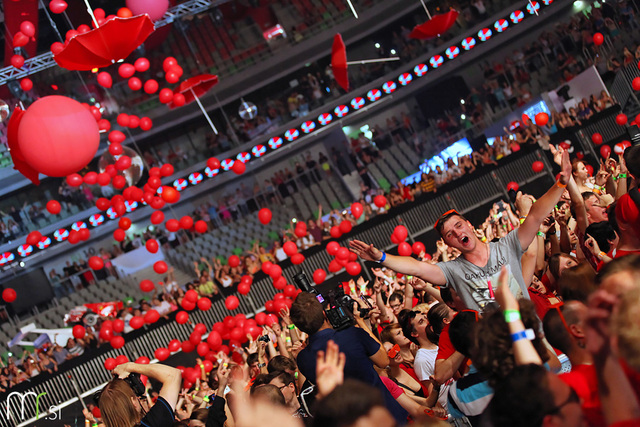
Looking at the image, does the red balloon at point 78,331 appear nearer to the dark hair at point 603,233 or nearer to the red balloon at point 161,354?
the red balloon at point 161,354

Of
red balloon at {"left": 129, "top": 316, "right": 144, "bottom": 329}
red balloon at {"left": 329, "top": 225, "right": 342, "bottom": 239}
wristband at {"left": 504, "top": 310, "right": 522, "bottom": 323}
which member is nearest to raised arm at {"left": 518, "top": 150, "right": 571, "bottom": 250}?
wristband at {"left": 504, "top": 310, "right": 522, "bottom": 323}

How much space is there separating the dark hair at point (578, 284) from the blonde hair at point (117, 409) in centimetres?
224

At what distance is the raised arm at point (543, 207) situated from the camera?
3.59m

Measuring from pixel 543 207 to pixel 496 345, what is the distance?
5.58 ft

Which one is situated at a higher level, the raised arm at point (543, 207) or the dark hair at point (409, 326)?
the raised arm at point (543, 207)

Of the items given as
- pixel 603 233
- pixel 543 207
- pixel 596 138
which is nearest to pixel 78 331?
pixel 603 233

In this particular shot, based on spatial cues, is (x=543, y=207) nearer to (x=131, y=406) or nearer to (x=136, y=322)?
(x=131, y=406)

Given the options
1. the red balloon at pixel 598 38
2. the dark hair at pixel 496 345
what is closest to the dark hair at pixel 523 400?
the dark hair at pixel 496 345

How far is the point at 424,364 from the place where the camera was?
3938 mm

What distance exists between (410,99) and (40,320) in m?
14.6

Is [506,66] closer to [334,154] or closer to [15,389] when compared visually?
[334,154]

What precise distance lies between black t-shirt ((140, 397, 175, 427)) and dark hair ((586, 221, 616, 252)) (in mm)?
2990

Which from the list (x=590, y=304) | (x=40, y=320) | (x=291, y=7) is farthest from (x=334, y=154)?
(x=590, y=304)

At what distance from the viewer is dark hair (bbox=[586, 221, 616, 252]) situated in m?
4.20
